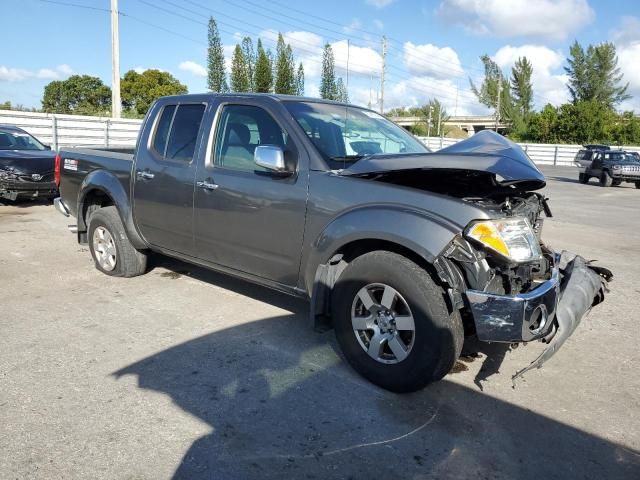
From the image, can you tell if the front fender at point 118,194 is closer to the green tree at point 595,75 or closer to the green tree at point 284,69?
the green tree at point 284,69

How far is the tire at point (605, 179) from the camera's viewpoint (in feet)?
74.6

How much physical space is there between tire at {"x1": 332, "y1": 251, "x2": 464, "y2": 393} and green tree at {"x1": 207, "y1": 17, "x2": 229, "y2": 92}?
47162 millimetres

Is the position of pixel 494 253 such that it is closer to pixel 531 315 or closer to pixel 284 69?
pixel 531 315

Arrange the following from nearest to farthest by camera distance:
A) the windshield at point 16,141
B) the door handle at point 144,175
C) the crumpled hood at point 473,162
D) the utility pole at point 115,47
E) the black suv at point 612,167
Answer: the crumpled hood at point 473,162 → the door handle at point 144,175 → the windshield at point 16,141 → the black suv at point 612,167 → the utility pole at point 115,47

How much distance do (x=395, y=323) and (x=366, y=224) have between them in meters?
0.64

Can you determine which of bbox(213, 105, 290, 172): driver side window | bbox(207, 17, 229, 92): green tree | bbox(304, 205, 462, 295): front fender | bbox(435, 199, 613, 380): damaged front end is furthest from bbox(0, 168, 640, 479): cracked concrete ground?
bbox(207, 17, 229, 92): green tree

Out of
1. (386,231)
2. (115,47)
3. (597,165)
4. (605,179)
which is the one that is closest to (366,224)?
(386,231)

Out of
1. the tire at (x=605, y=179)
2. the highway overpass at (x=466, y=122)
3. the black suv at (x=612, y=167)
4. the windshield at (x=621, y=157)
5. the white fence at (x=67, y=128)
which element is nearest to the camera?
the white fence at (x=67, y=128)

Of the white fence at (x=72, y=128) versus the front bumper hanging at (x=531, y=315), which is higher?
the white fence at (x=72, y=128)

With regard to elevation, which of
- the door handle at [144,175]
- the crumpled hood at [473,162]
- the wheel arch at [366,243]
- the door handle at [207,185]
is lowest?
the wheel arch at [366,243]

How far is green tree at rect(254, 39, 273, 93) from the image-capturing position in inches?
Answer: 1967

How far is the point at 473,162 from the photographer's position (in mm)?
3143

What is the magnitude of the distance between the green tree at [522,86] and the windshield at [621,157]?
52.5 meters

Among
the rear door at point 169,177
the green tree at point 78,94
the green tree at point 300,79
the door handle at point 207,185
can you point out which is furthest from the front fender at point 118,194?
the green tree at point 78,94
